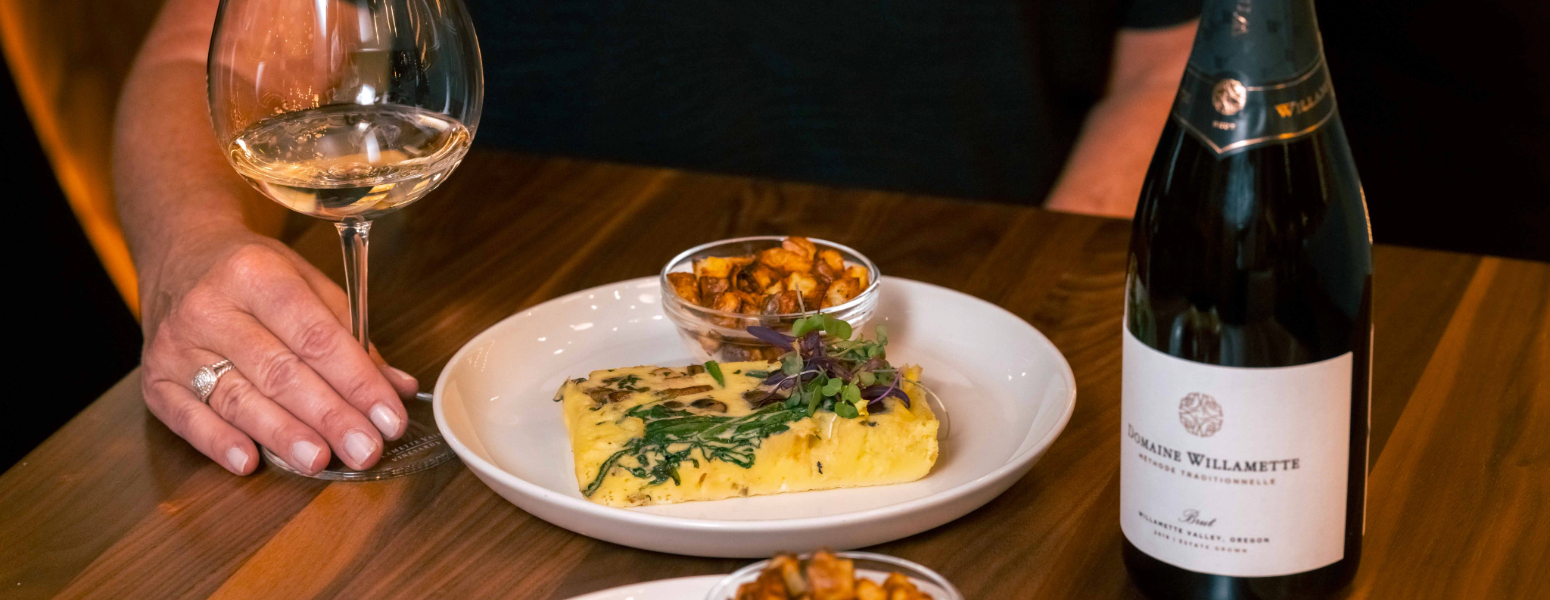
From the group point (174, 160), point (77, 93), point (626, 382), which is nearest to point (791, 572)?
point (626, 382)

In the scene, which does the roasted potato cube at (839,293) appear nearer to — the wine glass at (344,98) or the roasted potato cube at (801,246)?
the roasted potato cube at (801,246)

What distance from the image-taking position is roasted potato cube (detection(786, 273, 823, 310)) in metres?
1.05

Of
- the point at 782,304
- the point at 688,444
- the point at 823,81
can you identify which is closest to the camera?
the point at 688,444

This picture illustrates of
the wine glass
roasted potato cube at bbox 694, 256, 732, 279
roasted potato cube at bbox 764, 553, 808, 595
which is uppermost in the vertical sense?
the wine glass

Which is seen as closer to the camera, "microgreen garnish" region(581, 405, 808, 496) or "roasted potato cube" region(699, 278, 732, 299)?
"microgreen garnish" region(581, 405, 808, 496)

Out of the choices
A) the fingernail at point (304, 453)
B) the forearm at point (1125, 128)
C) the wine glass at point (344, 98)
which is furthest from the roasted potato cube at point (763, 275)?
the forearm at point (1125, 128)

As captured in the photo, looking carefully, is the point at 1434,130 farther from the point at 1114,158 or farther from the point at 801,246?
the point at 801,246

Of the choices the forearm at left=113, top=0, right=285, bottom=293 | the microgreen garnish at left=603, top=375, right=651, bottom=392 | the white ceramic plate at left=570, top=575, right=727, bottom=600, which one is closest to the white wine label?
the white ceramic plate at left=570, top=575, right=727, bottom=600

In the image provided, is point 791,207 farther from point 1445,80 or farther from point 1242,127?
point 1445,80

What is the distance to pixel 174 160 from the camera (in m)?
1.30

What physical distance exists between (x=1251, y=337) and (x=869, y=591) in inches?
10.3

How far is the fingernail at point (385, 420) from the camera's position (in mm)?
969

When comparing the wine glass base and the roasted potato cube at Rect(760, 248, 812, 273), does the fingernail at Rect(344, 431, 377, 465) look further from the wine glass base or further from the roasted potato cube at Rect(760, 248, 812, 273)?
the roasted potato cube at Rect(760, 248, 812, 273)

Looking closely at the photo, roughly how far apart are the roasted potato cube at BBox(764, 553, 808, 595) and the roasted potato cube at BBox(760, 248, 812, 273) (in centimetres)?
54
